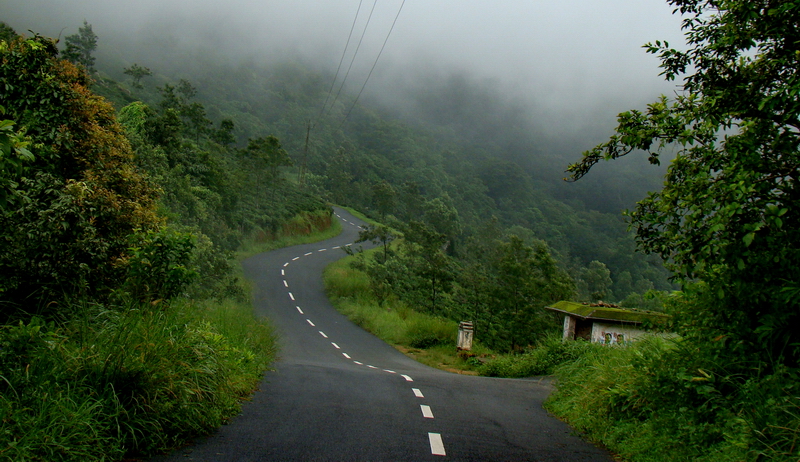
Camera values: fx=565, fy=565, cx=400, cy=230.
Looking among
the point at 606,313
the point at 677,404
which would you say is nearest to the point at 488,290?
the point at 606,313

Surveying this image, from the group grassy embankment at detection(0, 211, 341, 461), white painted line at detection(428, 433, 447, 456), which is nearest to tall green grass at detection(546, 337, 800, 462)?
white painted line at detection(428, 433, 447, 456)

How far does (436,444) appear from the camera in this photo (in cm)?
580

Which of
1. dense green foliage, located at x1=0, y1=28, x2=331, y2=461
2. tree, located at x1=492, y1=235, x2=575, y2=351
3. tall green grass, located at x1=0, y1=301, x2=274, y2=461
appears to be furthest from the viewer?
tree, located at x1=492, y1=235, x2=575, y2=351

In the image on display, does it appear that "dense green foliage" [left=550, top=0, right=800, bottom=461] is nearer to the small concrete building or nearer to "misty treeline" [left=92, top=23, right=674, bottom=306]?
the small concrete building

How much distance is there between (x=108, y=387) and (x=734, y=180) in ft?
17.7

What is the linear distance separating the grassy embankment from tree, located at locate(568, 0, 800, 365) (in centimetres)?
464

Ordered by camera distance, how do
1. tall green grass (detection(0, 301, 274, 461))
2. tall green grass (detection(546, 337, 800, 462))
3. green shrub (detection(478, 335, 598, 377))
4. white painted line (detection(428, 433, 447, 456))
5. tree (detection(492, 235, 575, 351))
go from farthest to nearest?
tree (detection(492, 235, 575, 351)) → green shrub (detection(478, 335, 598, 377)) → white painted line (detection(428, 433, 447, 456)) → tall green grass (detection(546, 337, 800, 462)) → tall green grass (detection(0, 301, 274, 461))

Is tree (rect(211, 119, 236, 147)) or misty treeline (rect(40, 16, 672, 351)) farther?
tree (rect(211, 119, 236, 147))

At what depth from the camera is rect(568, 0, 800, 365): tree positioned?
14.6ft

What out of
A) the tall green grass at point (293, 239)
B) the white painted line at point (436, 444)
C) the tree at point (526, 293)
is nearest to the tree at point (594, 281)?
the tall green grass at point (293, 239)

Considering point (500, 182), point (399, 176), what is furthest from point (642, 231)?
point (500, 182)

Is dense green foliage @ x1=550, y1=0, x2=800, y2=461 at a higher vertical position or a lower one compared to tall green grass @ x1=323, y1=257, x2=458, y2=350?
higher

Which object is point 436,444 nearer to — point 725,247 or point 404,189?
point 725,247

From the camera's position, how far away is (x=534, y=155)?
16862 cm
